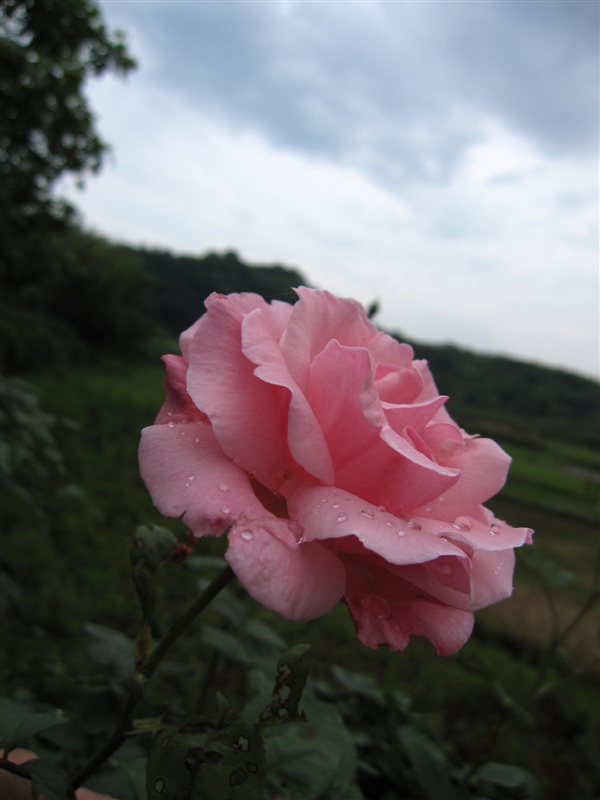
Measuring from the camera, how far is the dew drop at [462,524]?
41 cm

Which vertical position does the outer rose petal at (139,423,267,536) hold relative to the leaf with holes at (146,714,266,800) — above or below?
above

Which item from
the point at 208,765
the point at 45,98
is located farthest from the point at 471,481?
the point at 45,98

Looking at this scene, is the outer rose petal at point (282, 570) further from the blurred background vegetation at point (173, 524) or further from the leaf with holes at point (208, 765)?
the blurred background vegetation at point (173, 524)

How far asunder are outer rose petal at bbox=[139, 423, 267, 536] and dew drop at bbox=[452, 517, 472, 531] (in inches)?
5.5

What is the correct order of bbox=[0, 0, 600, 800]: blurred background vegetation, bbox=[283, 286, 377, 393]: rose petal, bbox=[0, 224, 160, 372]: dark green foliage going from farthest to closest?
bbox=[0, 224, 160, 372]: dark green foliage
bbox=[0, 0, 600, 800]: blurred background vegetation
bbox=[283, 286, 377, 393]: rose petal

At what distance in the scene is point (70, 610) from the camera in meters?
1.94

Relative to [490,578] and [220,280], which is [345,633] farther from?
[490,578]

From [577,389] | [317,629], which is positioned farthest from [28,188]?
[577,389]

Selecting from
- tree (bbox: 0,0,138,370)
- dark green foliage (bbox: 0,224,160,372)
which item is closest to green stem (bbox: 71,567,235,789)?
tree (bbox: 0,0,138,370)

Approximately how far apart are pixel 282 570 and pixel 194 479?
0.08m

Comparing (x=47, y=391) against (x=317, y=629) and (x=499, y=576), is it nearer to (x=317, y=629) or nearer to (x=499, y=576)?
(x=317, y=629)

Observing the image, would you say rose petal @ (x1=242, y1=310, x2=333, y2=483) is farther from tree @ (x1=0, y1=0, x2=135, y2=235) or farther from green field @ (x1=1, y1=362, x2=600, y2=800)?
tree @ (x1=0, y1=0, x2=135, y2=235)

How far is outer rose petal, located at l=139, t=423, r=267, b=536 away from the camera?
13.9 inches

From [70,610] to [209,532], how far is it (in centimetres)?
185
